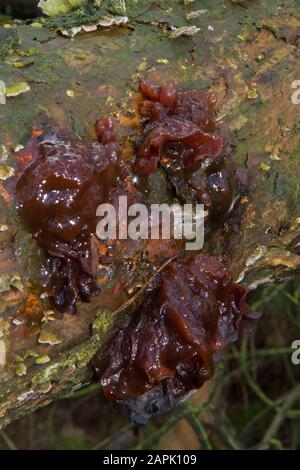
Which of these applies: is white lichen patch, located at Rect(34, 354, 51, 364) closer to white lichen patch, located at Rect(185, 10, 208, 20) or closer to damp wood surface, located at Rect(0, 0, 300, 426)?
damp wood surface, located at Rect(0, 0, 300, 426)

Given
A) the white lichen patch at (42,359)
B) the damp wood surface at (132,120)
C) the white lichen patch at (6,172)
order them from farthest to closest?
the white lichen patch at (42,359)
the damp wood surface at (132,120)
the white lichen patch at (6,172)

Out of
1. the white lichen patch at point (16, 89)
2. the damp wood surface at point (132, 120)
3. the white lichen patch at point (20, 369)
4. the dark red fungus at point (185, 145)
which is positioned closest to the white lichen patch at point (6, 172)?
the damp wood surface at point (132, 120)

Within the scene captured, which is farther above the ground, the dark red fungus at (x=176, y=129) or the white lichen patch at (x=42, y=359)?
the dark red fungus at (x=176, y=129)

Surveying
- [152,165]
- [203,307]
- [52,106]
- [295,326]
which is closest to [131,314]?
[203,307]

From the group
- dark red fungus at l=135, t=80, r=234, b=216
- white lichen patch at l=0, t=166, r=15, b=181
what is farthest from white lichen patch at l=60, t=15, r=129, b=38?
white lichen patch at l=0, t=166, r=15, b=181

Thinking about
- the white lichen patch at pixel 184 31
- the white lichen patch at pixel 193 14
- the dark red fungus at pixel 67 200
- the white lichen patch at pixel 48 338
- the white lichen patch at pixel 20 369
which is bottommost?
the white lichen patch at pixel 20 369

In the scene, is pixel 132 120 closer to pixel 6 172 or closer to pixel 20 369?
pixel 6 172

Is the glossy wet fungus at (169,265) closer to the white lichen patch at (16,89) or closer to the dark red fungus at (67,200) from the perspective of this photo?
the dark red fungus at (67,200)

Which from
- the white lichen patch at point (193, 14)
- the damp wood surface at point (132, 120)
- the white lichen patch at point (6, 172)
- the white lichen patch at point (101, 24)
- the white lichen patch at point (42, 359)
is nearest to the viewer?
the white lichen patch at point (6, 172)

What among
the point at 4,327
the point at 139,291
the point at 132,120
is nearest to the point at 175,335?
the point at 139,291
